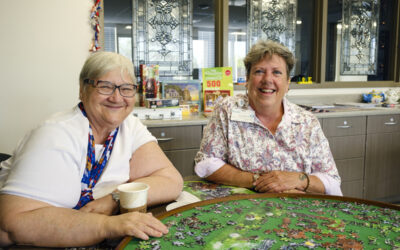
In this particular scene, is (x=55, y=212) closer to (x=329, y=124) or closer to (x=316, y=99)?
(x=329, y=124)

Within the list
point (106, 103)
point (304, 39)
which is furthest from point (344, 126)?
point (106, 103)

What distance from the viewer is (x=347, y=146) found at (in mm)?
3365

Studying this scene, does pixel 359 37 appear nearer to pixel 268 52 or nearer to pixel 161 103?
pixel 161 103

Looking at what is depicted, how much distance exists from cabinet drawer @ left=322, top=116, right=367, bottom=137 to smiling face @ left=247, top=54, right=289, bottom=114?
5.21 ft

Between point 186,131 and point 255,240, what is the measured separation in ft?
6.16

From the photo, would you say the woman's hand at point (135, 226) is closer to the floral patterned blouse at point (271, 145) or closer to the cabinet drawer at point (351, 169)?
the floral patterned blouse at point (271, 145)

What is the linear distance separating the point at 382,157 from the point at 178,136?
7.31 ft

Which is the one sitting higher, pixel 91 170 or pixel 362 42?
pixel 362 42

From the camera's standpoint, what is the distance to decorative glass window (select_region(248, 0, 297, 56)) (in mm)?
3775

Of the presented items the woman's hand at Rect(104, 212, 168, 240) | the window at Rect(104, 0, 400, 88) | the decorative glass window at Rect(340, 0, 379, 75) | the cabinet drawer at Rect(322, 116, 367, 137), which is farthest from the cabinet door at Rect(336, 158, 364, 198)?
the woman's hand at Rect(104, 212, 168, 240)

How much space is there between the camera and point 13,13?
2.75 metres

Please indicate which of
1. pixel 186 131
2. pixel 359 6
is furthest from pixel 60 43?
pixel 359 6

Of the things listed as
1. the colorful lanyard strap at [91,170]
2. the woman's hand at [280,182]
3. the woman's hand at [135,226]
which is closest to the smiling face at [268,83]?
the woman's hand at [280,182]

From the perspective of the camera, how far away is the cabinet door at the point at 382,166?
11.4 ft
